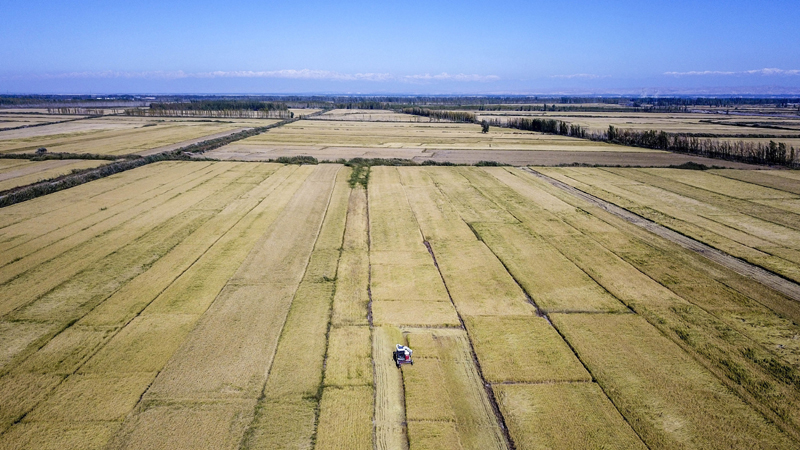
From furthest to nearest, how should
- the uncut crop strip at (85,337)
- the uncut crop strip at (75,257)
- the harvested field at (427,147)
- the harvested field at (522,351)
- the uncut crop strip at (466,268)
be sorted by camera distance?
1. the harvested field at (427,147)
2. the uncut crop strip at (75,257)
3. the uncut crop strip at (466,268)
4. the harvested field at (522,351)
5. the uncut crop strip at (85,337)

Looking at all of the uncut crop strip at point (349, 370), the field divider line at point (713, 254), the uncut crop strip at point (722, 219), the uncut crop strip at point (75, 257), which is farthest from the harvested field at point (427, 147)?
the uncut crop strip at point (349, 370)

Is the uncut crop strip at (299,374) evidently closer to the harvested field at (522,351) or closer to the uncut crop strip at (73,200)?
the harvested field at (522,351)

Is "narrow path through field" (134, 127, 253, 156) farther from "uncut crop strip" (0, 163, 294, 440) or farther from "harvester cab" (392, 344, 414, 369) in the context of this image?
→ "harvester cab" (392, 344, 414, 369)

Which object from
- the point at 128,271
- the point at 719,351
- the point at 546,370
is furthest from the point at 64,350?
the point at 719,351

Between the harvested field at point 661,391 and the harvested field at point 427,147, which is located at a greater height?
the harvested field at point 427,147

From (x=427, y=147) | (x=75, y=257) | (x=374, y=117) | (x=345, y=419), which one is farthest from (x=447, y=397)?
(x=374, y=117)

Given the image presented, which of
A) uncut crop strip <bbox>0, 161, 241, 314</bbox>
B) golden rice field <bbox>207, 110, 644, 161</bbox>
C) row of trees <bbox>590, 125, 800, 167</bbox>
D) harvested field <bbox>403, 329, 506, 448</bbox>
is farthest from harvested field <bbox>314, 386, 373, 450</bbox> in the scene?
row of trees <bbox>590, 125, 800, 167</bbox>

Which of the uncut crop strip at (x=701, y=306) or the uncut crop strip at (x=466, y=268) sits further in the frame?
the uncut crop strip at (x=466, y=268)

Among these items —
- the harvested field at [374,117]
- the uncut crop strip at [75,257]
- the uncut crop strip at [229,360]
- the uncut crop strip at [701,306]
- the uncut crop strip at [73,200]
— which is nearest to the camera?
the uncut crop strip at [229,360]
